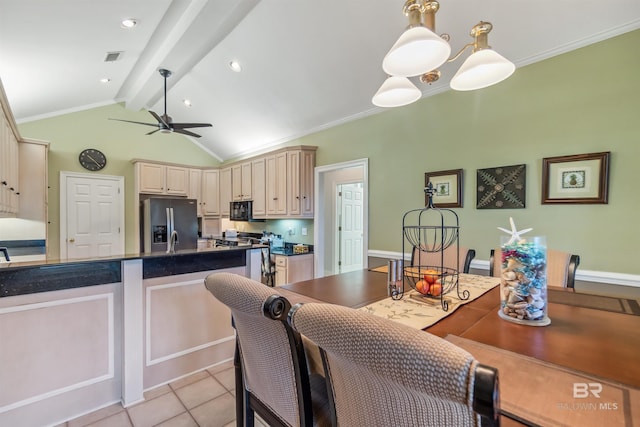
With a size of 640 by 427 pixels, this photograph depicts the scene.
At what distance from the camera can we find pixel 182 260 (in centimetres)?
221

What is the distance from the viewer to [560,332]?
1014mm

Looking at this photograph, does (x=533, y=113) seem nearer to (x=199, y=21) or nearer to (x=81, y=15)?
(x=199, y=21)

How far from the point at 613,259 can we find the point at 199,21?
3.99 meters

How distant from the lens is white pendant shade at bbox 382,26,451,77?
3.84 feet

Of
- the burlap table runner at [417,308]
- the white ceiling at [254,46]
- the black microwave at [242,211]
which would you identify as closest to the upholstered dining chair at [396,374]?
the burlap table runner at [417,308]

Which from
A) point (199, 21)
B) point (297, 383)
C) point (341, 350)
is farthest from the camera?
point (199, 21)

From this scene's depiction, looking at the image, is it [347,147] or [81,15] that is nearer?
[81,15]

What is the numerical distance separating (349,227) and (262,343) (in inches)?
163

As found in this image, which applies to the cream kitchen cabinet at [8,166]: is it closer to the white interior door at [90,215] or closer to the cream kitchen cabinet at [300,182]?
the white interior door at [90,215]

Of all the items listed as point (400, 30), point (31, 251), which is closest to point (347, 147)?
point (400, 30)

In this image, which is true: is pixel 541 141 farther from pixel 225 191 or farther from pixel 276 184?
pixel 225 191

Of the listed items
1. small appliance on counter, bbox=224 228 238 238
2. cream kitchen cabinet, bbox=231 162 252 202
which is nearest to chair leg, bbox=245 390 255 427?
cream kitchen cabinet, bbox=231 162 252 202

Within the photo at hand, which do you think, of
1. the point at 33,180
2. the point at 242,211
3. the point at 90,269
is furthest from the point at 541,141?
the point at 33,180

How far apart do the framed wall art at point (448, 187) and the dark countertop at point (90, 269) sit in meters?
2.10
